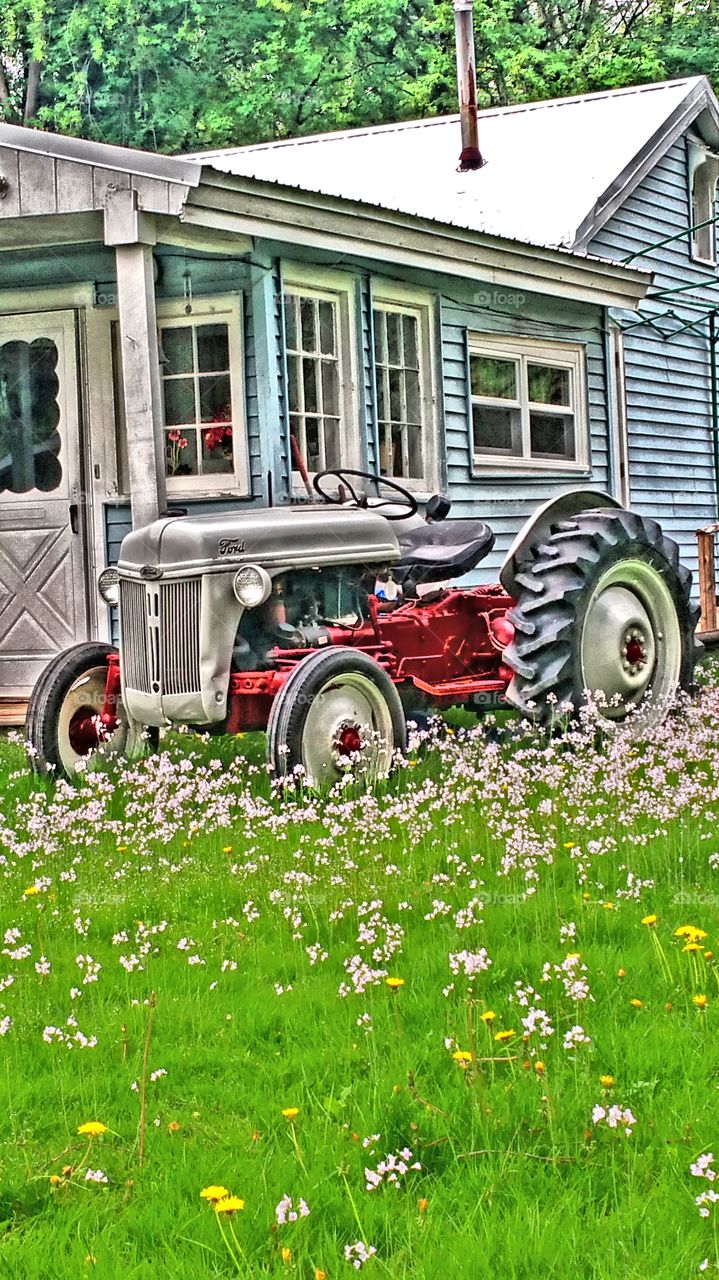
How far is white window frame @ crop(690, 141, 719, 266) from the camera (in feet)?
54.9

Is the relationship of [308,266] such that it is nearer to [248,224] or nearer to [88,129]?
[248,224]

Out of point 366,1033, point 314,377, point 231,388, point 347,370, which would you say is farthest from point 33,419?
point 366,1033

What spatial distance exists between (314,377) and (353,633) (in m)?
3.62

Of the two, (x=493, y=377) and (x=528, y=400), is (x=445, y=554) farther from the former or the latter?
(x=528, y=400)

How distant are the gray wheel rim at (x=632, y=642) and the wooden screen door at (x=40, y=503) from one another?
3.90 m

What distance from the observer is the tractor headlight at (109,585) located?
6758 millimetres

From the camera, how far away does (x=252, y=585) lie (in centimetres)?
612

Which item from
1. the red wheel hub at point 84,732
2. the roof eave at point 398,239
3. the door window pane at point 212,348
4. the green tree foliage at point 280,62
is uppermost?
the green tree foliage at point 280,62

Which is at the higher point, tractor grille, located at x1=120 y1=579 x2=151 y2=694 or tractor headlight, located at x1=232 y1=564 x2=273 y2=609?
tractor headlight, located at x1=232 y1=564 x2=273 y2=609

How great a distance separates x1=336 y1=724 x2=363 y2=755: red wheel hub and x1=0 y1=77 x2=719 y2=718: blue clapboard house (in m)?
1.99

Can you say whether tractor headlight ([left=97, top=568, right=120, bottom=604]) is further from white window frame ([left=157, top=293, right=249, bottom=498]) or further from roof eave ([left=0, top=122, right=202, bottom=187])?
white window frame ([left=157, top=293, right=249, bottom=498])

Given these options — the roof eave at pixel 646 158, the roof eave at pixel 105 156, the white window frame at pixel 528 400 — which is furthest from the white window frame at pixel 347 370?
the roof eave at pixel 646 158

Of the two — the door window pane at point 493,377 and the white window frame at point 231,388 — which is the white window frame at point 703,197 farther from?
the white window frame at point 231,388

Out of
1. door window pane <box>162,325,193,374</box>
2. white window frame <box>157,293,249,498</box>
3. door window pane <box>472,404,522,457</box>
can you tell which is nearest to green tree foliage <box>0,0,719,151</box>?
door window pane <box>472,404,522,457</box>
